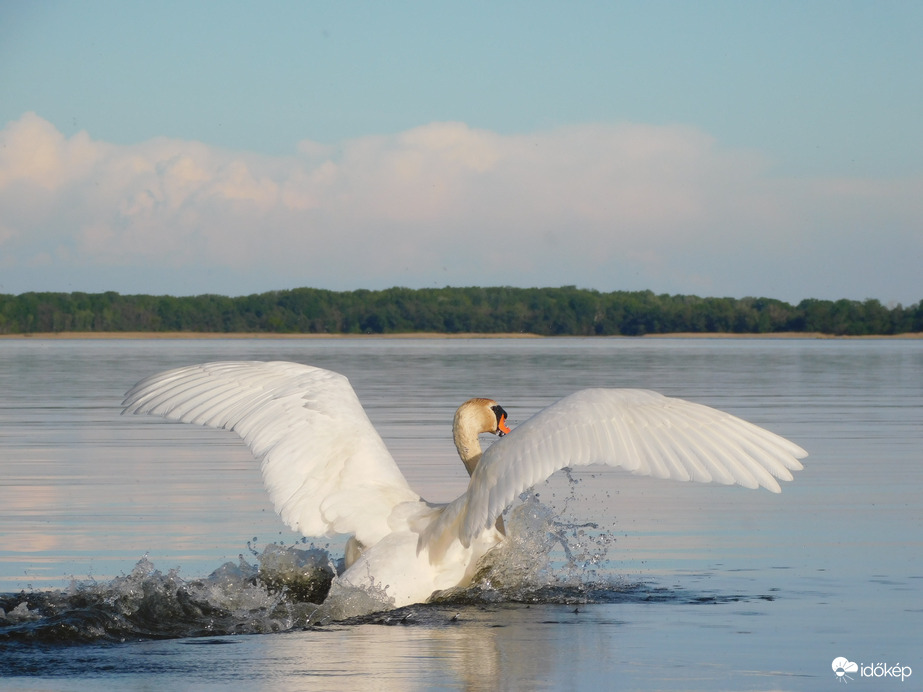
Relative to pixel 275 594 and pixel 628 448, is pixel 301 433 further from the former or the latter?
pixel 628 448

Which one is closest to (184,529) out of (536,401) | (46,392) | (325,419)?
(325,419)

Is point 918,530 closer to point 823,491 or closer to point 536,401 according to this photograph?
point 823,491

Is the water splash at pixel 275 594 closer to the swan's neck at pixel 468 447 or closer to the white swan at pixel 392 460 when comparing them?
the white swan at pixel 392 460

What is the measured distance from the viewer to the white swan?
8.22m

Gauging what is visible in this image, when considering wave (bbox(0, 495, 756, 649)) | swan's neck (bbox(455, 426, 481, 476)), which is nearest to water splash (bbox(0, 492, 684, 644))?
wave (bbox(0, 495, 756, 649))

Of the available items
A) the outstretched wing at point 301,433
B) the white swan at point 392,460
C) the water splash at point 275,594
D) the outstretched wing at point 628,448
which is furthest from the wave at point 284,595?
the outstretched wing at point 628,448

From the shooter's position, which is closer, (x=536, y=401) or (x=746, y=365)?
(x=536, y=401)

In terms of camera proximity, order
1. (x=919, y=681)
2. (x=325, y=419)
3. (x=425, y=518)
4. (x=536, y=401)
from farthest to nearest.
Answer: (x=536, y=401) < (x=325, y=419) < (x=425, y=518) < (x=919, y=681)

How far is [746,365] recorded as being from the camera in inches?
1842

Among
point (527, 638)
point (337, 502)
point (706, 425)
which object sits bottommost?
point (527, 638)

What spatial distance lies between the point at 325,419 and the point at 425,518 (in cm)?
120

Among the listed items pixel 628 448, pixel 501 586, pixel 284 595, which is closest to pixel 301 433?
pixel 284 595

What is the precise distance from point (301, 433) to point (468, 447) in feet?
3.84

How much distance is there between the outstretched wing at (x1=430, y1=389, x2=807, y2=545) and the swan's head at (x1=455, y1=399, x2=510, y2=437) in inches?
57.1
